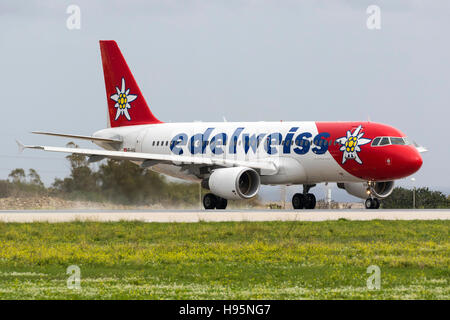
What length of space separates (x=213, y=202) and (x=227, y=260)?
22.7 m

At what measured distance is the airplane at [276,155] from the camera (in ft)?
126

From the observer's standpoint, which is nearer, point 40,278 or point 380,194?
point 40,278

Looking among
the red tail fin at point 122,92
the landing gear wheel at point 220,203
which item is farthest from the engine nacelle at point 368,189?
the red tail fin at point 122,92

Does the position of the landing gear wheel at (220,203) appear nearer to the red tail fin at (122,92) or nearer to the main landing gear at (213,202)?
the main landing gear at (213,202)

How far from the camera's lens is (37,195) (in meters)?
46.0

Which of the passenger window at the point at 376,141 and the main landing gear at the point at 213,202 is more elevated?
the passenger window at the point at 376,141

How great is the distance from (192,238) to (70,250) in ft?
14.3

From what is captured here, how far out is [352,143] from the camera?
38.8 meters

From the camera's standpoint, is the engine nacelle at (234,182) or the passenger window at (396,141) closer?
the passenger window at (396,141)

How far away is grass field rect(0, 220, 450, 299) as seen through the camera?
568 inches

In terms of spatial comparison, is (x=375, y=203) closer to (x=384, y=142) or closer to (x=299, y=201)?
(x=384, y=142)

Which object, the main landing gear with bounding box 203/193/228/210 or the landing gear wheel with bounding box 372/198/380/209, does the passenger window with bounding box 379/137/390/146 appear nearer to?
the landing gear wheel with bounding box 372/198/380/209
